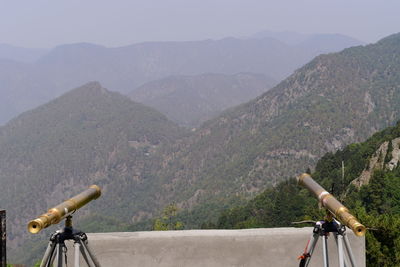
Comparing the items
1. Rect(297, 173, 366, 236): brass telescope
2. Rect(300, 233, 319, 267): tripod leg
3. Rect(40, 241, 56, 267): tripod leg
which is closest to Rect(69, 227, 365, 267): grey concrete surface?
Rect(297, 173, 366, 236): brass telescope

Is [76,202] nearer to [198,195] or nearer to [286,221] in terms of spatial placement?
[286,221]

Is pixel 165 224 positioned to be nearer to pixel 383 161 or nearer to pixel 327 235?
pixel 383 161

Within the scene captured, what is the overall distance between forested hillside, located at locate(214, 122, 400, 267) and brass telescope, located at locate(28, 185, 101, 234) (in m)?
10.8

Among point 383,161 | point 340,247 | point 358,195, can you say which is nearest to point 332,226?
point 340,247

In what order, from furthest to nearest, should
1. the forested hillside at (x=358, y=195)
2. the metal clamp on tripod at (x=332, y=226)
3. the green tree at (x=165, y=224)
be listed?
the green tree at (x=165, y=224), the forested hillside at (x=358, y=195), the metal clamp on tripod at (x=332, y=226)

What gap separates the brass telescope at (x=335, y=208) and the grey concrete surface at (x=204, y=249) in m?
1.85

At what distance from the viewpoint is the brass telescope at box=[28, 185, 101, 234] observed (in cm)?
341

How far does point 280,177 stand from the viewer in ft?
498

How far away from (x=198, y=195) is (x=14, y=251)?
84243 millimetres

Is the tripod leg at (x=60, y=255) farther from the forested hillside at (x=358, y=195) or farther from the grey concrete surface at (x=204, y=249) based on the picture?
the forested hillside at (x=358, y=195)

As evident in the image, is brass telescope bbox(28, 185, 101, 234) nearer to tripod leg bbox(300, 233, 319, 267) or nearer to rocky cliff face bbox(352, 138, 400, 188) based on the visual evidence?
tripod leg bbox(300, 233, 319, 267)

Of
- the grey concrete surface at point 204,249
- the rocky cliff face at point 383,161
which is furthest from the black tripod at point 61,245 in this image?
the rocky cliff face at point 383,161

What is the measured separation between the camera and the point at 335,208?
12.2 feet

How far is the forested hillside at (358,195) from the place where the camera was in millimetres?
32056
